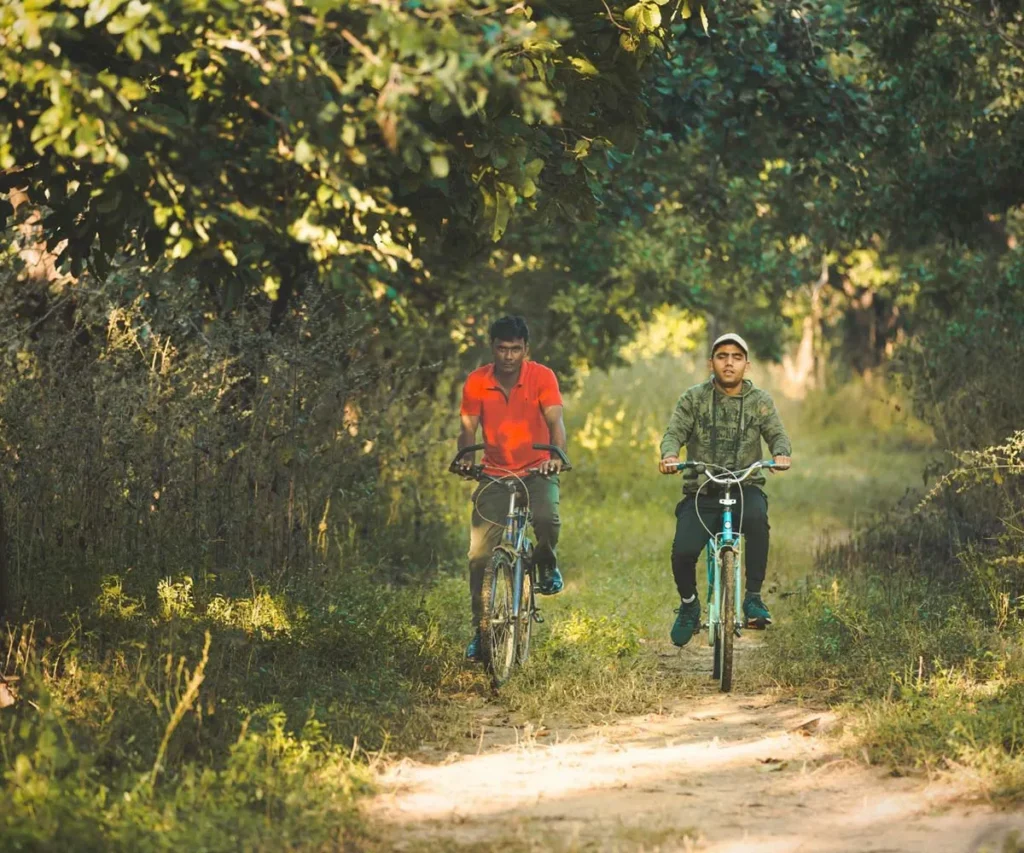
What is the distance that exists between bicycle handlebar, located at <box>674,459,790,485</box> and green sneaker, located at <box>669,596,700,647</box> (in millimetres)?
852

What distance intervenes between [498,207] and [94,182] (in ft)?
6.01

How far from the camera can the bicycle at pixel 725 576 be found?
8.66m

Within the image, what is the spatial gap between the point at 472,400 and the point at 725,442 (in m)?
1.48

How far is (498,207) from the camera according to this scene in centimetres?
745

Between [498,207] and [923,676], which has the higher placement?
[498,207]

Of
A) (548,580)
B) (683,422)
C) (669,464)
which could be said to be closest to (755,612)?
(669,464)

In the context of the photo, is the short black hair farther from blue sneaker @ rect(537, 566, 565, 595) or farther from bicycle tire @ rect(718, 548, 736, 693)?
bicycle tire @ rect(718, 548, 736, 693)

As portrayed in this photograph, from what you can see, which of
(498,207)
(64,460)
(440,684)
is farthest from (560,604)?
(498,207)

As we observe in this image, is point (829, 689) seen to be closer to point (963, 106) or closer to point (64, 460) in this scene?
point (64, 460)

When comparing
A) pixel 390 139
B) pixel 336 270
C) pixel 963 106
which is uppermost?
pixel 963 106

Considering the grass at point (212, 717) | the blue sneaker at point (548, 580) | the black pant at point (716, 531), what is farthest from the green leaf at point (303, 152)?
the blue sneaker at point (548, 580)

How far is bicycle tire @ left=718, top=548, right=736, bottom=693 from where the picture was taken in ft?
28.2

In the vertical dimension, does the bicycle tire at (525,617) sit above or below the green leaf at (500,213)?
below

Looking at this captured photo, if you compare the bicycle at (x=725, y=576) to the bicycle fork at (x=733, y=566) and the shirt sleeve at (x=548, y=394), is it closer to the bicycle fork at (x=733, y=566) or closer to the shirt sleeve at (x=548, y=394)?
the bicycle fork at (x=733, y=566)
